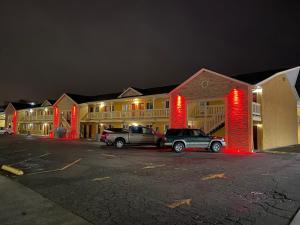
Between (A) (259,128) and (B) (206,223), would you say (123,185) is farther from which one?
(A) (259,128)

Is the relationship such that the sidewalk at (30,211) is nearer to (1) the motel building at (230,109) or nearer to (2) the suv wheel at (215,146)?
(2) the suv wheel at (215,146)

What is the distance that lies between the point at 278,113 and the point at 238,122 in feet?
22.3

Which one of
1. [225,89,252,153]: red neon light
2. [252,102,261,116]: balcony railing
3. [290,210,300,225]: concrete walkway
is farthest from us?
[252,102,261,116]: balcony railing

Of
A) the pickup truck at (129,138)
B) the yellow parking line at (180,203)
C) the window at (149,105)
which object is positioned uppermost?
the window at (149,105)

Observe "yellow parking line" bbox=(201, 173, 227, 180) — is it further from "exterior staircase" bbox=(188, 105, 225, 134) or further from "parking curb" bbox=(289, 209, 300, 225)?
"exterior staircase" bbox=(188, 105, 225, 134)

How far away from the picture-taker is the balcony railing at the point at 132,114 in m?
28.4

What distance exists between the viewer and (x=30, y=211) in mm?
5406

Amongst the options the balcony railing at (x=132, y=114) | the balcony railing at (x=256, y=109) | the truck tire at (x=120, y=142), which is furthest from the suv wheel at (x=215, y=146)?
the balcony railing at (x=132, y=114)

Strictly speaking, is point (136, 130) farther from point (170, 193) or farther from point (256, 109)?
point (170, 193)

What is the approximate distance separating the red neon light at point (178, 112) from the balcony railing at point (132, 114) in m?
2.21

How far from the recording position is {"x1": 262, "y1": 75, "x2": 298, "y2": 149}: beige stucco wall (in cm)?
2206

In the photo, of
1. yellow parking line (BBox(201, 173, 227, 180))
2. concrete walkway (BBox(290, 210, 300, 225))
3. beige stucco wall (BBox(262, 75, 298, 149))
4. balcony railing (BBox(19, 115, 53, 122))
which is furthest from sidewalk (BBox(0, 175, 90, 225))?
balcony railing (BBox(19, 115, 53, 122))

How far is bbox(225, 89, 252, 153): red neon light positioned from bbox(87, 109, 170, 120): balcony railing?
8107mm

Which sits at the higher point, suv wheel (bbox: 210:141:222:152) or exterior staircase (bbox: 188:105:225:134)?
exterior staircase (bbox: 188:105:225:134)
